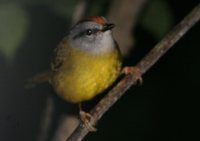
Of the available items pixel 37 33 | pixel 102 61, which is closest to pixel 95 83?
pixel 102 61

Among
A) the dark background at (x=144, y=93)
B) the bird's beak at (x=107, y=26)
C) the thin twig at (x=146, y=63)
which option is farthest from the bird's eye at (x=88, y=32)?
the thin twig at (x=146, y=63)

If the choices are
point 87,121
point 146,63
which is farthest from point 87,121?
point 146,63

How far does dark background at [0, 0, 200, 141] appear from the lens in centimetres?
359

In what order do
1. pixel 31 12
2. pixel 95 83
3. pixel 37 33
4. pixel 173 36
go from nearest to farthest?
pixel 173 36, pixel 95 83, pixel 31 12, pixel 37 33

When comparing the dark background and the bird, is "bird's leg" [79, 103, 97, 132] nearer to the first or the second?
the bird

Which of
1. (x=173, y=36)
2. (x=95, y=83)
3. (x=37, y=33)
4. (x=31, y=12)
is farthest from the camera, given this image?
(x=37, y=33)

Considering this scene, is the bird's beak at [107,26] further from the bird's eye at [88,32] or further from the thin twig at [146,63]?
the thin twig at [146,63]

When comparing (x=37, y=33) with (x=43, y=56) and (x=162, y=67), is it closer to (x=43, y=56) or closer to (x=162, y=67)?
(x=43, y=56)

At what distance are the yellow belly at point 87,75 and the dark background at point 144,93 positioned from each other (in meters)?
0.27

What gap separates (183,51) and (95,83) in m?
0.61

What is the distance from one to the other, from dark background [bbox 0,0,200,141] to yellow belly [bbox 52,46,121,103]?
0.27 metres

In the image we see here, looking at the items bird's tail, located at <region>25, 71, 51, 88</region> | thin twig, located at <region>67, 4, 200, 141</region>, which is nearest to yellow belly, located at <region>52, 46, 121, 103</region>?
bird's tail, located at <region>25, 71, 51, 88</region>

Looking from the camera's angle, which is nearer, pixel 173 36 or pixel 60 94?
pixel 173 36

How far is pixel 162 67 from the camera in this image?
3.84 metres
